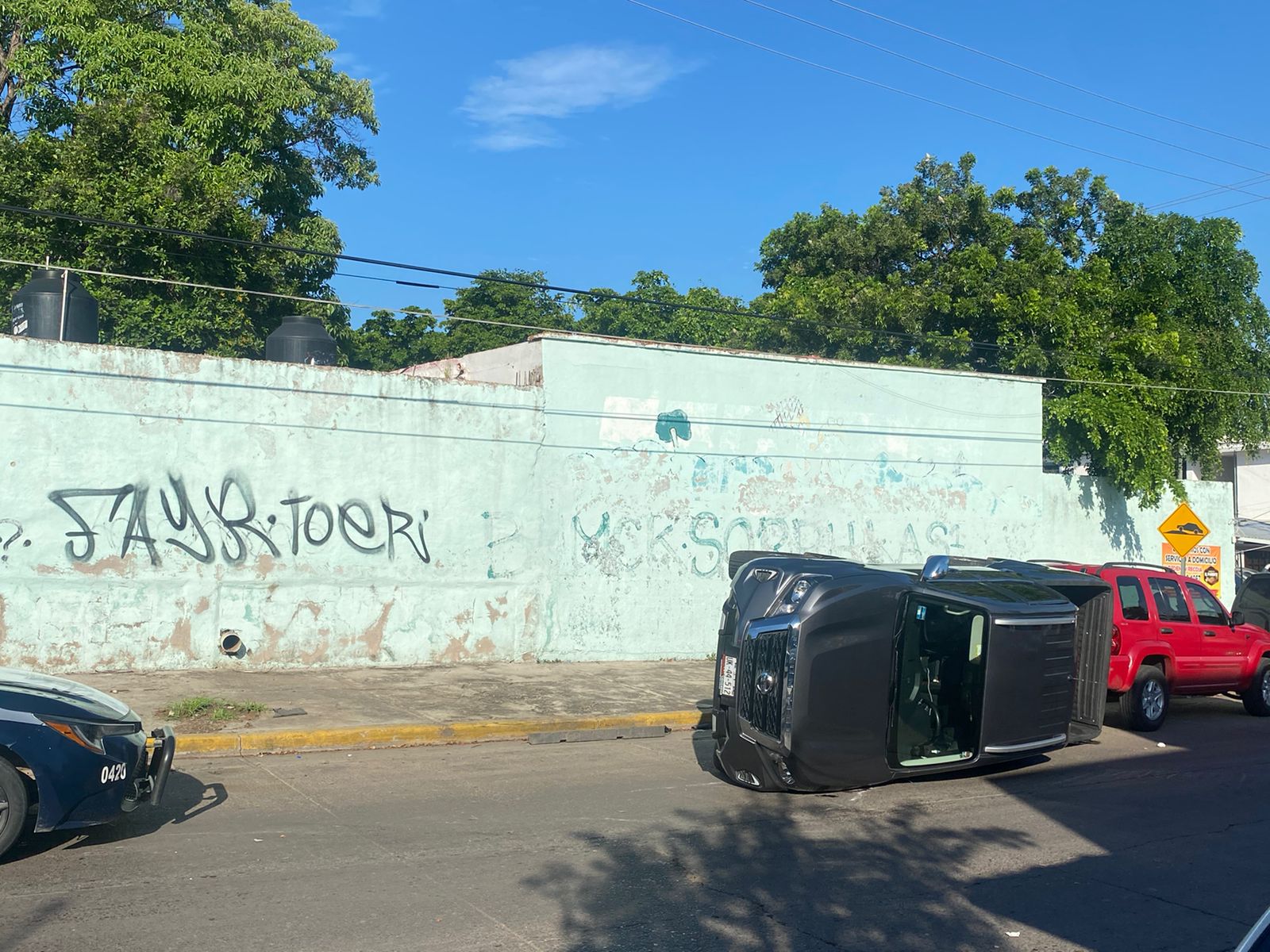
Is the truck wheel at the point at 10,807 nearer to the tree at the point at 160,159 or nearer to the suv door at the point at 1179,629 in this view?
the suv door at the point at 1179,629

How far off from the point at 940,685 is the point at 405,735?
5156mm

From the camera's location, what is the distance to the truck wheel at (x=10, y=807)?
6098 mm

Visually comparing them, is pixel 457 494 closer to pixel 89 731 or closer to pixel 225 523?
pixel 225 523

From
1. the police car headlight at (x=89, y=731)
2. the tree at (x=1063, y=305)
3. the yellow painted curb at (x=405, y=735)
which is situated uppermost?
the tree at (x=1063, y=305)

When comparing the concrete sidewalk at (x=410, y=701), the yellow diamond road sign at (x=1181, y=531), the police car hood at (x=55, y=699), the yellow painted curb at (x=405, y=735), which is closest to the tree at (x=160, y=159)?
the concrete sidewalk at (x=410, y=701)

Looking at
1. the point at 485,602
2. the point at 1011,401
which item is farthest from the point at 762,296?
the point at 485,602

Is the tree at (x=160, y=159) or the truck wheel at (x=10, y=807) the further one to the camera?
the tree at (x=160, y=159)

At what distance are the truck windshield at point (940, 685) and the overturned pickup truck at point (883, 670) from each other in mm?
13

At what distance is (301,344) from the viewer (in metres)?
15.7

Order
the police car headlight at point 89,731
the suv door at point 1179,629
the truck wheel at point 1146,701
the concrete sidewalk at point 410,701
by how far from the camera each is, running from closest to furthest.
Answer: the police car headlight at point 89,731 < the concrete sidewalk at point 410,701 < the truck wheel at point 1146,701 < the suv door at point 1179,629

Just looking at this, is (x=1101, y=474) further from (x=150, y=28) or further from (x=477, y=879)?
(x=150, y=28)

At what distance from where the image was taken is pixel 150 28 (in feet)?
75.6

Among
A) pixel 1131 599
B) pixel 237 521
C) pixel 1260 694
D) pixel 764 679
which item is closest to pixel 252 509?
pixel 237 521

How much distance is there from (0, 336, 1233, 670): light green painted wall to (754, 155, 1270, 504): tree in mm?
3492
